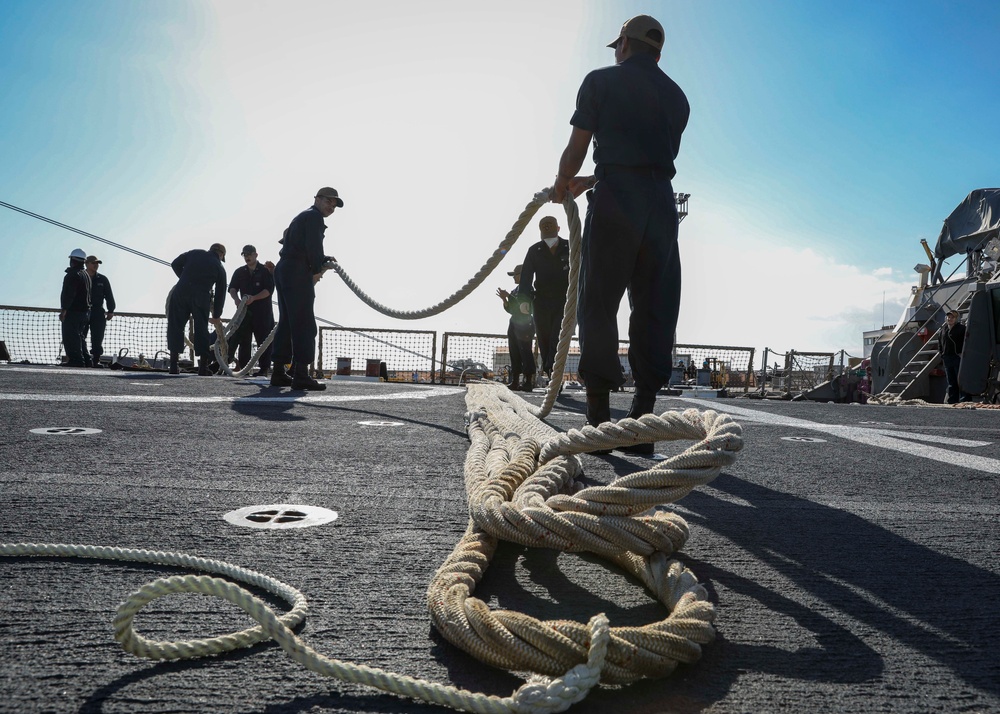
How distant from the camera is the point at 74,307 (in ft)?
35.0

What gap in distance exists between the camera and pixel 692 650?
2.93 feet

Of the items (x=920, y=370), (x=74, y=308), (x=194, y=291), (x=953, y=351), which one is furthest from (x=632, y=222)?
(x=920, y=370)

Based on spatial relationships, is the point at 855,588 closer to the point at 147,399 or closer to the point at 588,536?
the point at 588,536

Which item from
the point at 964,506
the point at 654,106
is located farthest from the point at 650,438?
the point at 654,106

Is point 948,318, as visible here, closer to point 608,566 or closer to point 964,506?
point 964,506

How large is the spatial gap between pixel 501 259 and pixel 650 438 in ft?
8.00

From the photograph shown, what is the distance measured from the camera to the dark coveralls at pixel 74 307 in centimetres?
1066

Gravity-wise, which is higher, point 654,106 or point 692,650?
point 654,106

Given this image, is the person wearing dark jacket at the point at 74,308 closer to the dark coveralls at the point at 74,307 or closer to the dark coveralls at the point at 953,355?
the dark coveralls at the point at 74,307

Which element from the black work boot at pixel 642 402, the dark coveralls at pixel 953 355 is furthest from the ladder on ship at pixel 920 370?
the black work boot at pixel 642 402

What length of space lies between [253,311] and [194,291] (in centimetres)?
126

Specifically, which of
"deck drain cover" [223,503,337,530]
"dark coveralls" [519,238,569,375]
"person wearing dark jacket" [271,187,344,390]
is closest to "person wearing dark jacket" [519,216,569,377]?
"dark coveralls" [519,238,569,375]

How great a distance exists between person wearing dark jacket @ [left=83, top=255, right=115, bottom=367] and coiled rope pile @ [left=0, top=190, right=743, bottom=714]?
1164 cm

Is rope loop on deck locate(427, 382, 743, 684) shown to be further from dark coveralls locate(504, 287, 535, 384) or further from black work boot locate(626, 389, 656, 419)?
dark coveralls locate(504, 287, 535, 384)
